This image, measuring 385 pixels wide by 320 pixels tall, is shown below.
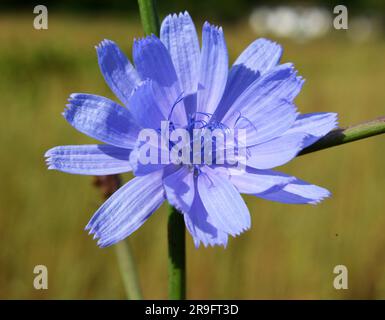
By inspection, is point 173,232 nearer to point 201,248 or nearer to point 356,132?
point 356,132

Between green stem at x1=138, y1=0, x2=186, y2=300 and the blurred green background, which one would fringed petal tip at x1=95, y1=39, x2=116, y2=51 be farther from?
the blurred green background

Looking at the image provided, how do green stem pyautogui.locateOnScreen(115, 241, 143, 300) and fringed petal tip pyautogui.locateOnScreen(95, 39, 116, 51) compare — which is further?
green stem pyautogui.locateOnScreen(115, 241, 143, 300)

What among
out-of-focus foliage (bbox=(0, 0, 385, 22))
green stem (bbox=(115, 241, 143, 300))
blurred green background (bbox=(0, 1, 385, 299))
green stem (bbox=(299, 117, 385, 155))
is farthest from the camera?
out-of-focus foliage (bbox=(0, 0, 385, 22))

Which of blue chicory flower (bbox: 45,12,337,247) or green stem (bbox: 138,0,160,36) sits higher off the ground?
green stem (bbox: 138,0,160,36)

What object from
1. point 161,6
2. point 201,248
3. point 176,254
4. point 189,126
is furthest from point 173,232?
point 161,6

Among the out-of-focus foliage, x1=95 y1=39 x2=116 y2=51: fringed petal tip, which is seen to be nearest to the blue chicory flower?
x1=95 y1=39 x2=116 y2=51: fringed petal tip

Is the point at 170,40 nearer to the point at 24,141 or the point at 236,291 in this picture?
the point at 236,291

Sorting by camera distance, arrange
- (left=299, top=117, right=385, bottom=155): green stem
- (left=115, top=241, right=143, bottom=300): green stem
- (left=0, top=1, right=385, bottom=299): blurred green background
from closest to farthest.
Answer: (left=299, top=117, right=385, bottom=155): green stem < (left=115, top=241, right=143, bottom=300): green stem < (left=0, top=1, right=385, bottom=299): blurred green background

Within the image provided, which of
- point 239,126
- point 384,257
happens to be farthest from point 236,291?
point 239,126
